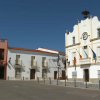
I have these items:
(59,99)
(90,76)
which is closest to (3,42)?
(90,76)

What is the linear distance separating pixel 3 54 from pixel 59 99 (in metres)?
24.5

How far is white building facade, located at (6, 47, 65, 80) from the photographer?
36.2 m

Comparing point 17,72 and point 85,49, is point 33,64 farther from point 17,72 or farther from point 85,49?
point 85,49

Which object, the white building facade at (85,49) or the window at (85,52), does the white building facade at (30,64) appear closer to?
the white building facade at (85,49)

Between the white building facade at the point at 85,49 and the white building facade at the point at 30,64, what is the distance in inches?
350

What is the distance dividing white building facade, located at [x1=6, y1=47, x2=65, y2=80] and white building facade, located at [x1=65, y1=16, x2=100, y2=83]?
890 cm

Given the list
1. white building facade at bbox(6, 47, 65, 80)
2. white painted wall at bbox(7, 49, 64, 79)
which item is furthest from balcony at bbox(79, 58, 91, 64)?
white painted wall at bbox(7, 49, 64, 79)

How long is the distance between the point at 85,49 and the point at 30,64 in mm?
13679

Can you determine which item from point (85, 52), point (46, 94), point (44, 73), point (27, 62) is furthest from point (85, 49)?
point (46, 94)

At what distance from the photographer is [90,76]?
93.1 feet

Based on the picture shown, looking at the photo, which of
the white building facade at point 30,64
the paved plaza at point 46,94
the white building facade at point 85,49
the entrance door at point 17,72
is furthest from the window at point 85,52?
the entrance door at point 17,72

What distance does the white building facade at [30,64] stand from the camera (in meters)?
36.2

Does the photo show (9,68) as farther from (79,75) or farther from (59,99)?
(59,99)

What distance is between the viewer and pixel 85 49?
29641mm
